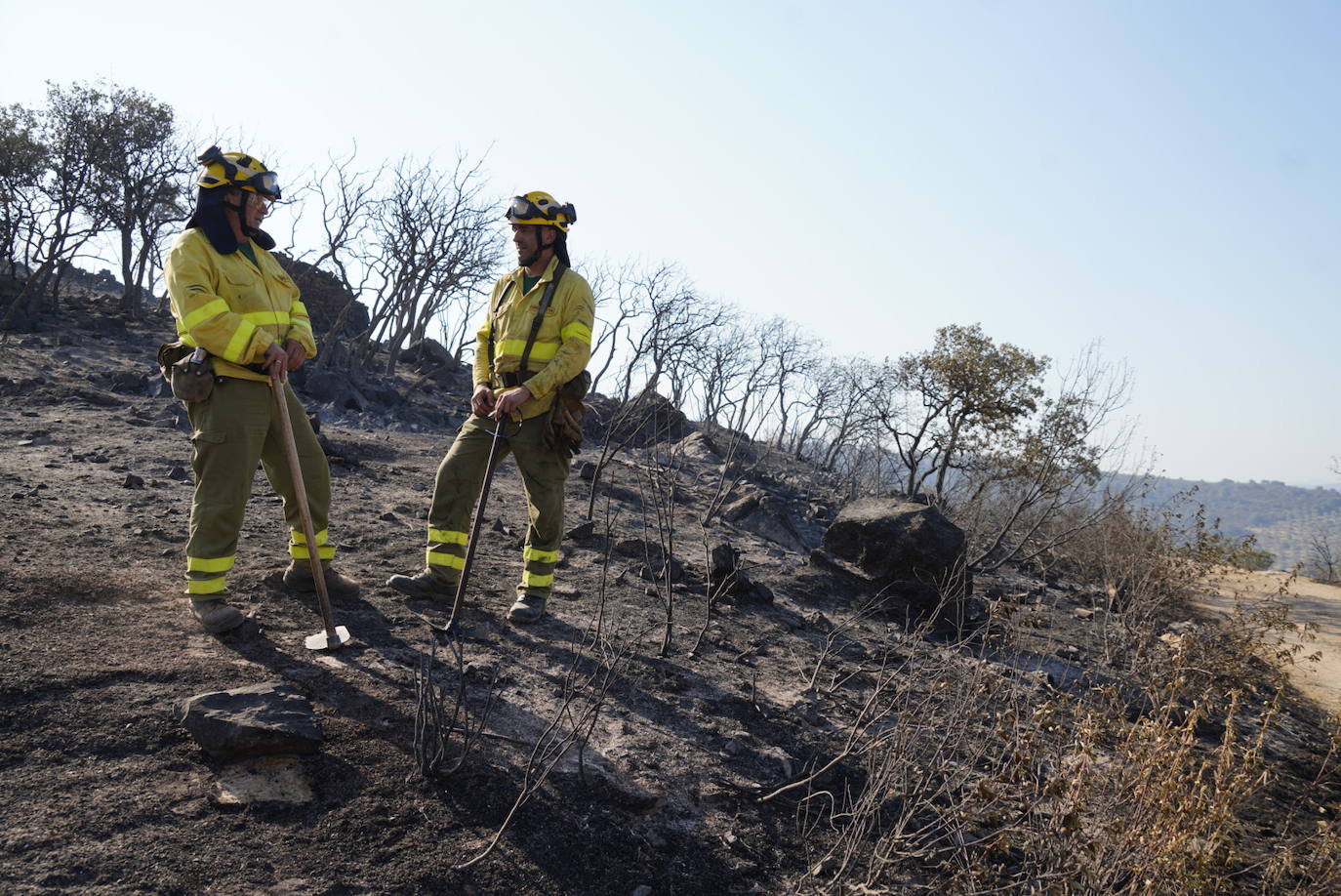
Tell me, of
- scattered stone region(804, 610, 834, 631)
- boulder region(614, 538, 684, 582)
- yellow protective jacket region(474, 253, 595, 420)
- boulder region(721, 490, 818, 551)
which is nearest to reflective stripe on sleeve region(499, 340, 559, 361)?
yellow protective jacket region(474, 253, 595, 420)

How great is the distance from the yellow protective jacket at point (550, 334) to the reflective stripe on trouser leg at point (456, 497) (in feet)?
0.87

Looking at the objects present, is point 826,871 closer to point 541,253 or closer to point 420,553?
point 541,253

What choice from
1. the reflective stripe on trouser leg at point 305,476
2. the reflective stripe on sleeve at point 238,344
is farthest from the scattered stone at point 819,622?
the reflective stripe on sleeve at point 238,344

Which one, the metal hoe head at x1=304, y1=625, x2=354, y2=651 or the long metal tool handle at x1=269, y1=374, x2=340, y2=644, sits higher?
the long metal tool handle at x1=269, y1=374, x2=340, y2=644

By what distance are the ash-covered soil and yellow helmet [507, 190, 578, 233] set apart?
1.53 meters

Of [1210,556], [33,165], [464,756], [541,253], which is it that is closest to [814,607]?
[541,253]

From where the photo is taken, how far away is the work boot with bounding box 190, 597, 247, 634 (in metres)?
3.13

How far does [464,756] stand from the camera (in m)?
2.47

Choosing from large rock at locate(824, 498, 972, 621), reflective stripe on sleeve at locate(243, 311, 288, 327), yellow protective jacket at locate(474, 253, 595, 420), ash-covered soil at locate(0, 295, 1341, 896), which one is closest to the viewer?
ash-covered soil at locate(0, 295, 1341, 896)

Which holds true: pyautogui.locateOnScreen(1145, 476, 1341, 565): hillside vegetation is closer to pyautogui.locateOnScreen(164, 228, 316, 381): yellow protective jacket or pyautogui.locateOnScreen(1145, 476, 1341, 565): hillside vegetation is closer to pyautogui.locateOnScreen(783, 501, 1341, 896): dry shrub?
pyautogui.locateOnScreen(783, 501, 1341, 896): dry shrub

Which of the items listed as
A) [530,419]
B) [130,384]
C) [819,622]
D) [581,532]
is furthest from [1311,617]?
[130,384]

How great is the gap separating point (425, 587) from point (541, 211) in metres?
1.91

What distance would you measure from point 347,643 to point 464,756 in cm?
107

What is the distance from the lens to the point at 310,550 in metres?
3.21
